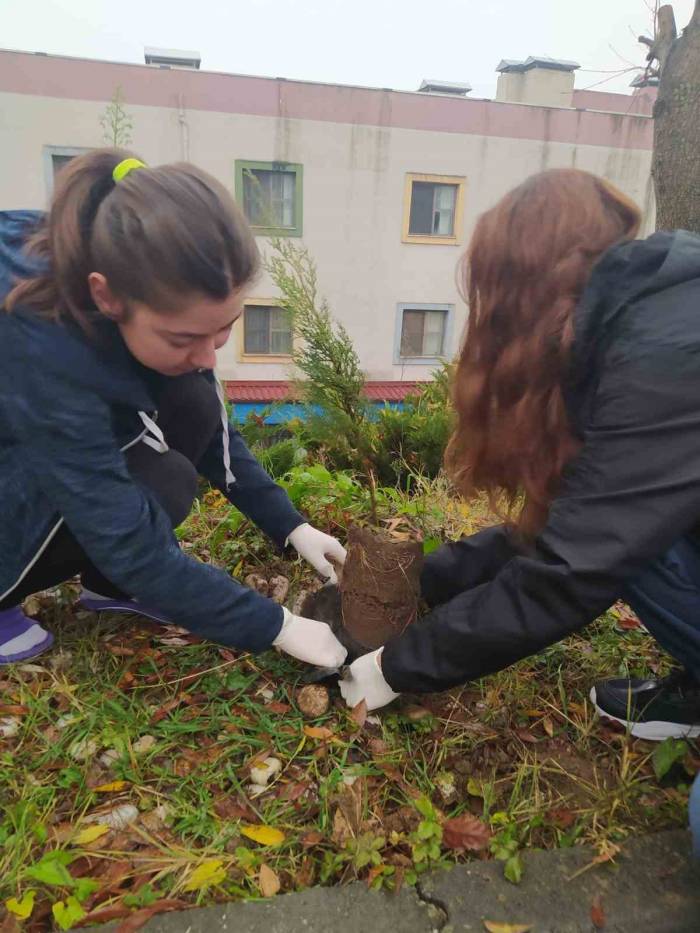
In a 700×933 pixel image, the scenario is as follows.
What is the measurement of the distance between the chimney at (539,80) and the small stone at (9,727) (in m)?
16.6

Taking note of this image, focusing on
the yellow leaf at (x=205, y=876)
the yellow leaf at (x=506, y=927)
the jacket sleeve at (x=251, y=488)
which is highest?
the jacket sleeve at (x=251, y=488)

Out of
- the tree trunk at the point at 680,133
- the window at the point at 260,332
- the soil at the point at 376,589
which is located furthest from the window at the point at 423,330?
the soil at the point at 376,589

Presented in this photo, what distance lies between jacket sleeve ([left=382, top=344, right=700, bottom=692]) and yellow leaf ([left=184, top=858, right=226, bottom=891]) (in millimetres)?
645

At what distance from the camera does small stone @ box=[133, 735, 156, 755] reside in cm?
151

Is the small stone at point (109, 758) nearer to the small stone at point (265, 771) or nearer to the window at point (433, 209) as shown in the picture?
the small stone at point (265, 771)

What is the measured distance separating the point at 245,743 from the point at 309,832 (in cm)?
29

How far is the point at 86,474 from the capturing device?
140 cm

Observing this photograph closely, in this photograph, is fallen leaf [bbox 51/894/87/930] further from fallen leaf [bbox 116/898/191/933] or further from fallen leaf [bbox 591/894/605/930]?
fallen leaf [bbox 591/894/605/930]

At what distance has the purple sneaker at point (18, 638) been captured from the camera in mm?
1767

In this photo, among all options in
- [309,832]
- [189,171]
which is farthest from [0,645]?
[189,171]

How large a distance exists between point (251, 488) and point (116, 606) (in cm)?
56

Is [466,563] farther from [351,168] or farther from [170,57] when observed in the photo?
[170,57]

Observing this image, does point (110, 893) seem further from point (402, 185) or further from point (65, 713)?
point (402, 185)

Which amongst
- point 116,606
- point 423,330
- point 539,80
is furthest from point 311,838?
point 539,80
